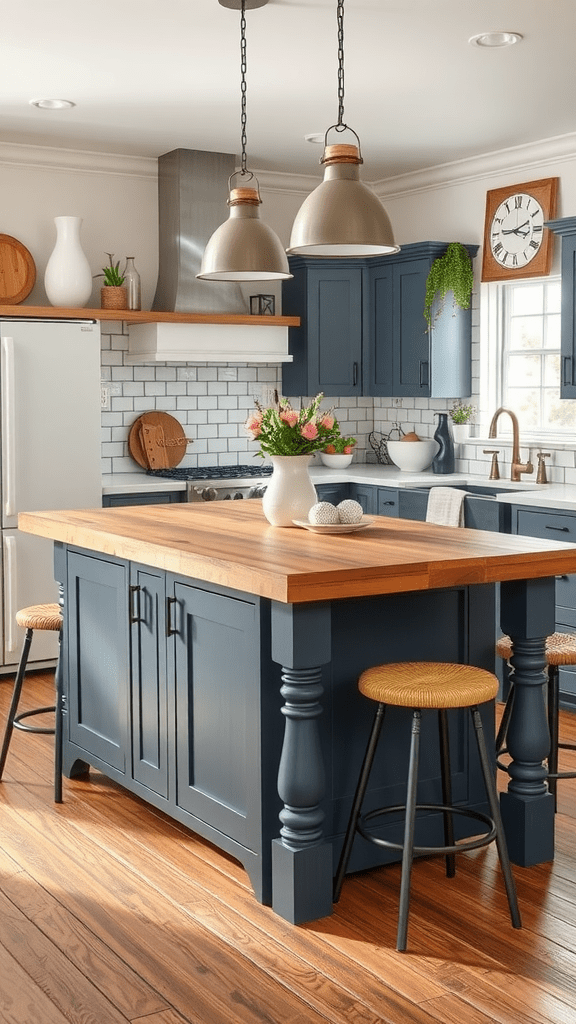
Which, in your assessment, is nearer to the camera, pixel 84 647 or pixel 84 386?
pixel 84 647

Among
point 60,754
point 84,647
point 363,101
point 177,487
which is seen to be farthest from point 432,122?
point 60,754

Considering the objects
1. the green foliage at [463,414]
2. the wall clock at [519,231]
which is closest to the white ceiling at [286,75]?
the wall clock at [519,231]

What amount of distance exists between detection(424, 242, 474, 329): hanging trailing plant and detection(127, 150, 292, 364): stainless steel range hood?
0.97 meters

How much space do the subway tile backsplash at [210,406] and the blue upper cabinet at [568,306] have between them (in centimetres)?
72

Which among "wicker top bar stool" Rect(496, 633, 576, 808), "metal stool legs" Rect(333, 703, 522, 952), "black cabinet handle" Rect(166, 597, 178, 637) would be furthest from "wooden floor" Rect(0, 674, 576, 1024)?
"black cabinet handle" Rect(166, 597, 178, 637)

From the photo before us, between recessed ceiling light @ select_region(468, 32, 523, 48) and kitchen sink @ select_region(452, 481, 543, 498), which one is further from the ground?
recessed ceiling light @ select_region(468, 32, 523, 48)

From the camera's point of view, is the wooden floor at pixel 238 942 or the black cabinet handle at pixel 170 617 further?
the black cabinet handle at pixel 170 617

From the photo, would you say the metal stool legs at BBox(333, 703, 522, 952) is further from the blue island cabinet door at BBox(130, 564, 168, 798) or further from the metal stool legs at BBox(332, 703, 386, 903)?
the blue island cabinet door at BBox(130, 564, 168, 798)

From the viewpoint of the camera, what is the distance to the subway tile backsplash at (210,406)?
23.0ft

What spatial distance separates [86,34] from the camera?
15.3 feet

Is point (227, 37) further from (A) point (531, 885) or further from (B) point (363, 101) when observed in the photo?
(A) point (531, 885)

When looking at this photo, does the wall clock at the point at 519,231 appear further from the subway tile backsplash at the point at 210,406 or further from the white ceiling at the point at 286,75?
the subway tile backsplash at the point at 210,406

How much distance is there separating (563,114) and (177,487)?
2.82 meters

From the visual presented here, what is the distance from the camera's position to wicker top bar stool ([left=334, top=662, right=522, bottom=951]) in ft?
10.2
